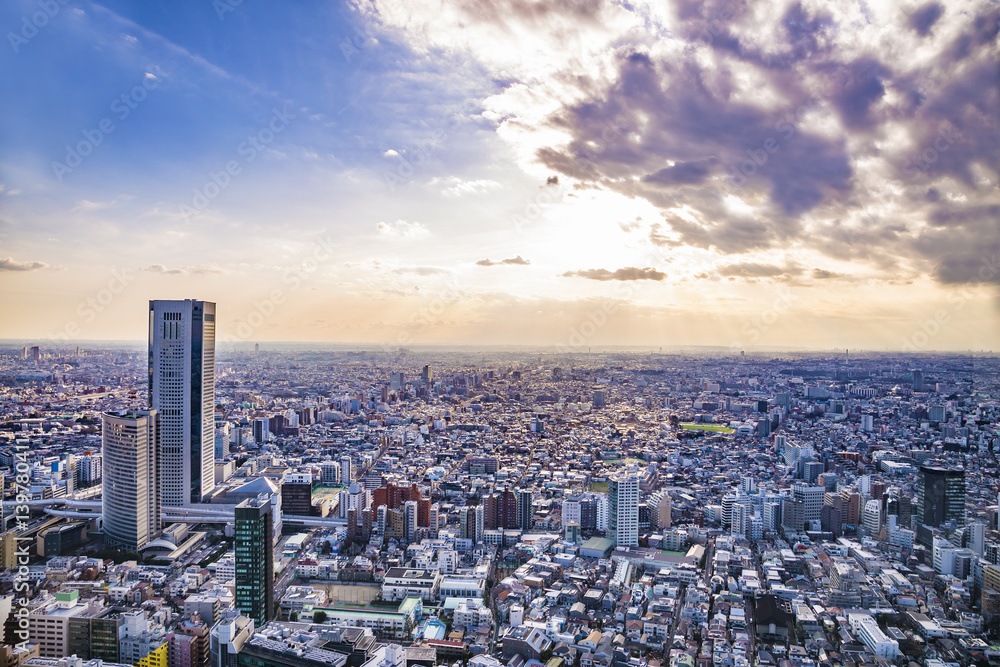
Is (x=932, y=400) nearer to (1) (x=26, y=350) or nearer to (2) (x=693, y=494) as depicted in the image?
(2) (x=693, y=494)

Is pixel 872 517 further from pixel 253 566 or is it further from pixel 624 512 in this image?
pixel 253 566

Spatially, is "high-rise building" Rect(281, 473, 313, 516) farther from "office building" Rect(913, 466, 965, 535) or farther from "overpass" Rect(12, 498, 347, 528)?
"office building" Rect(913, 466, 965, 535)

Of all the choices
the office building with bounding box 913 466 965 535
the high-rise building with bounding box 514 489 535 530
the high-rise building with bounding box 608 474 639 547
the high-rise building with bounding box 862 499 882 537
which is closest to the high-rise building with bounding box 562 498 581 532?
the high-rise building with bounding box 514 489 535 530

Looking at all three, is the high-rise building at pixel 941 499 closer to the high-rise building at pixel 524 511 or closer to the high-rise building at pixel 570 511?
the high-rise building at pixel 570 511

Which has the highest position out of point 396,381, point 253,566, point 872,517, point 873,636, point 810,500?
point 396,381

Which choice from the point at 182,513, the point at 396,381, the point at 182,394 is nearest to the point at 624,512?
the point at 182,513

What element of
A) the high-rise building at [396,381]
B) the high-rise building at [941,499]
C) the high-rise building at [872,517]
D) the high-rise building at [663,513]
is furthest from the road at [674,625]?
the high-rise building at [396,381]

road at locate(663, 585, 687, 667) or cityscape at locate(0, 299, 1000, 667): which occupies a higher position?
cityscape at locate(0, 299, 1000, 667)
